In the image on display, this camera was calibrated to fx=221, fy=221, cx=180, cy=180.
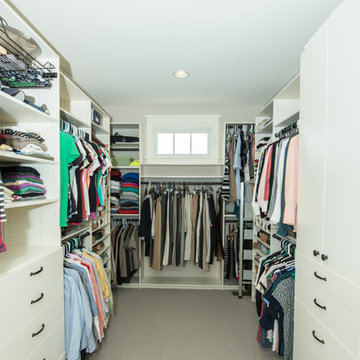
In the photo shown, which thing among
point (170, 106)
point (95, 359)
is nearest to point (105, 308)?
point (95, 359)

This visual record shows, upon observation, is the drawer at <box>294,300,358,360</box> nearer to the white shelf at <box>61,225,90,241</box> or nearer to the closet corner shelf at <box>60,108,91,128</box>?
the white shelf at <box>61,225,90,241</box>

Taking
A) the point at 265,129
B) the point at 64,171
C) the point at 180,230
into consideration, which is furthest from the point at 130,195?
the point at 265,129

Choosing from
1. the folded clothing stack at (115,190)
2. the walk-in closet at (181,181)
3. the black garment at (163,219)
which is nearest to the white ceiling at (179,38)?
the walk-in closet at (181,181)

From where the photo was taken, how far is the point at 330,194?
3.43 feet

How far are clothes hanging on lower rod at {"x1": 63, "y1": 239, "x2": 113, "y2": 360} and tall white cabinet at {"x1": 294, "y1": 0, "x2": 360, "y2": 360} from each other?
55.7 inches

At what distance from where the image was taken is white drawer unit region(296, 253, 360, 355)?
0.90 meters

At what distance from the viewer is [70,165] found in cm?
171

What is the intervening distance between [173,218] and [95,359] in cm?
155

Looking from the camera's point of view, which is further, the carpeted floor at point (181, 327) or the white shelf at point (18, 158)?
the carpeted floor at point (181, 327)

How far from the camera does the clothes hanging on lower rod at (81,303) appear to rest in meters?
1.55

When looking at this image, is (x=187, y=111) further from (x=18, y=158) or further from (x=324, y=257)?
(x=324, y=257)

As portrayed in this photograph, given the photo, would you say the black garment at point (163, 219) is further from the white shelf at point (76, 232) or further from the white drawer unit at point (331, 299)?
the white drawer unit at point (331, 299)

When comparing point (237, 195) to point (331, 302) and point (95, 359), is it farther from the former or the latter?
point (95, 359)

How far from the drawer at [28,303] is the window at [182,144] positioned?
2.04 metres
